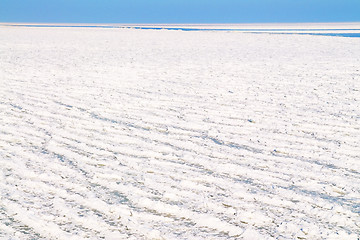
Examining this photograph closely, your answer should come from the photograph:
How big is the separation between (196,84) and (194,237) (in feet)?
14.4

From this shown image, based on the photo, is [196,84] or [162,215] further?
[196,84]

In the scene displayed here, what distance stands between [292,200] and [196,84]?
400 centimetres

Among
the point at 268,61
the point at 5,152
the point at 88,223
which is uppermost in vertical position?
the point at 268,61

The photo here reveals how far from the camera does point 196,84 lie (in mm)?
6348

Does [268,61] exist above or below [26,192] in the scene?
above

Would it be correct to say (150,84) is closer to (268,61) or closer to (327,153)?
(327,153)

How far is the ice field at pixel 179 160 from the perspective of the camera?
2.28m

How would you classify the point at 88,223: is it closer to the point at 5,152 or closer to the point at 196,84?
the point at 5,152

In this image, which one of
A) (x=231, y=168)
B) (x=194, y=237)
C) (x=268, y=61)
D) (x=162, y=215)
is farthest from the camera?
(x=268, y=61)

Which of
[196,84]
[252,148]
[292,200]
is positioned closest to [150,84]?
[196,84]

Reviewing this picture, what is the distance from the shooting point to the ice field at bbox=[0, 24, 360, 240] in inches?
89.6

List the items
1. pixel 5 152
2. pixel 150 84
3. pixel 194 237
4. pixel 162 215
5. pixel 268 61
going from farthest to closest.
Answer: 1. pixel 268 61
2. pixel 150 84
3. pixel 5 152
4. pixel 162 215
5. pixel 194 237

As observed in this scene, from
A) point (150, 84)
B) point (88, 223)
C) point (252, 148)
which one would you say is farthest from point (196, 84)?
point (88, 223)

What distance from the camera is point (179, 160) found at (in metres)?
3.18
